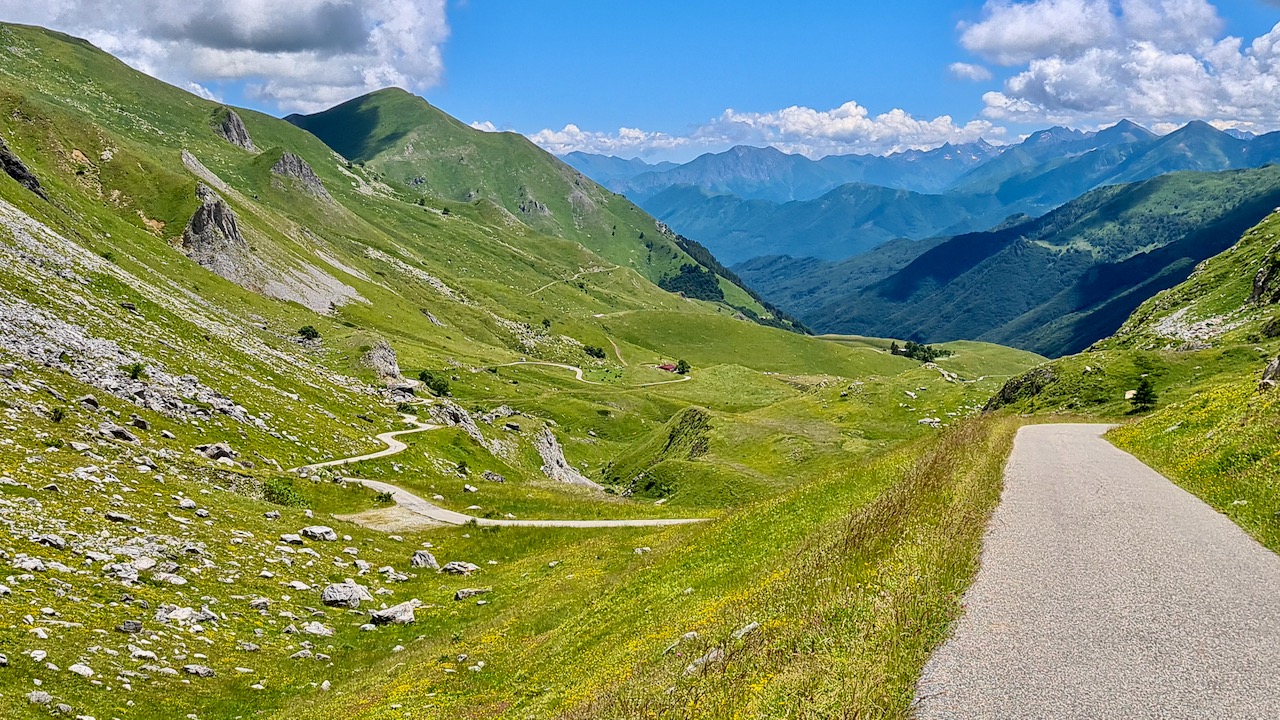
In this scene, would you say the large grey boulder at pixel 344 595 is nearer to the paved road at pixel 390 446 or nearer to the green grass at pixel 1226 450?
the paved road at pixel 390 446

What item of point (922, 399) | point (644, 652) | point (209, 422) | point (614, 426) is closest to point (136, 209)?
point (614, 426)

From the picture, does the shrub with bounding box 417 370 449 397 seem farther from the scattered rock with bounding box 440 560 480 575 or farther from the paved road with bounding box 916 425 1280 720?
the paved road with bounding box 916 425 1280 720

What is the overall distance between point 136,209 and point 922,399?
148 meters

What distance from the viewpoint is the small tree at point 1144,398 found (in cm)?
5422

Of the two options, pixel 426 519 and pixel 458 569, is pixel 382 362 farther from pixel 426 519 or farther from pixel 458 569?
pixel 458 569

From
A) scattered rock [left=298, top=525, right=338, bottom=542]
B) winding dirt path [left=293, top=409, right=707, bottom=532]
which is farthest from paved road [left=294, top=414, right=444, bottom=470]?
scattered rock [left=298, top=525, right=338, bottom=542]

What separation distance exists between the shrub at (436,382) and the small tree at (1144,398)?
96182 millimetres

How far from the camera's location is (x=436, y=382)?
129 m

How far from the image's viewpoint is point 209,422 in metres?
51.2

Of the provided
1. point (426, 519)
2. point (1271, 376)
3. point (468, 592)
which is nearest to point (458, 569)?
point (468, 592)

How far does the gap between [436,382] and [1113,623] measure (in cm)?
12608

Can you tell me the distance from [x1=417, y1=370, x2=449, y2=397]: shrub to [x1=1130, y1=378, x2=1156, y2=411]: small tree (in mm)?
96182

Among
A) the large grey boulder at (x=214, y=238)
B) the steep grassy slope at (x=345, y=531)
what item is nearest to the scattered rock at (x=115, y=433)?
the steep grassy slope at (x=345, y=531)

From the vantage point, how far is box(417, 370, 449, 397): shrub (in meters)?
123
